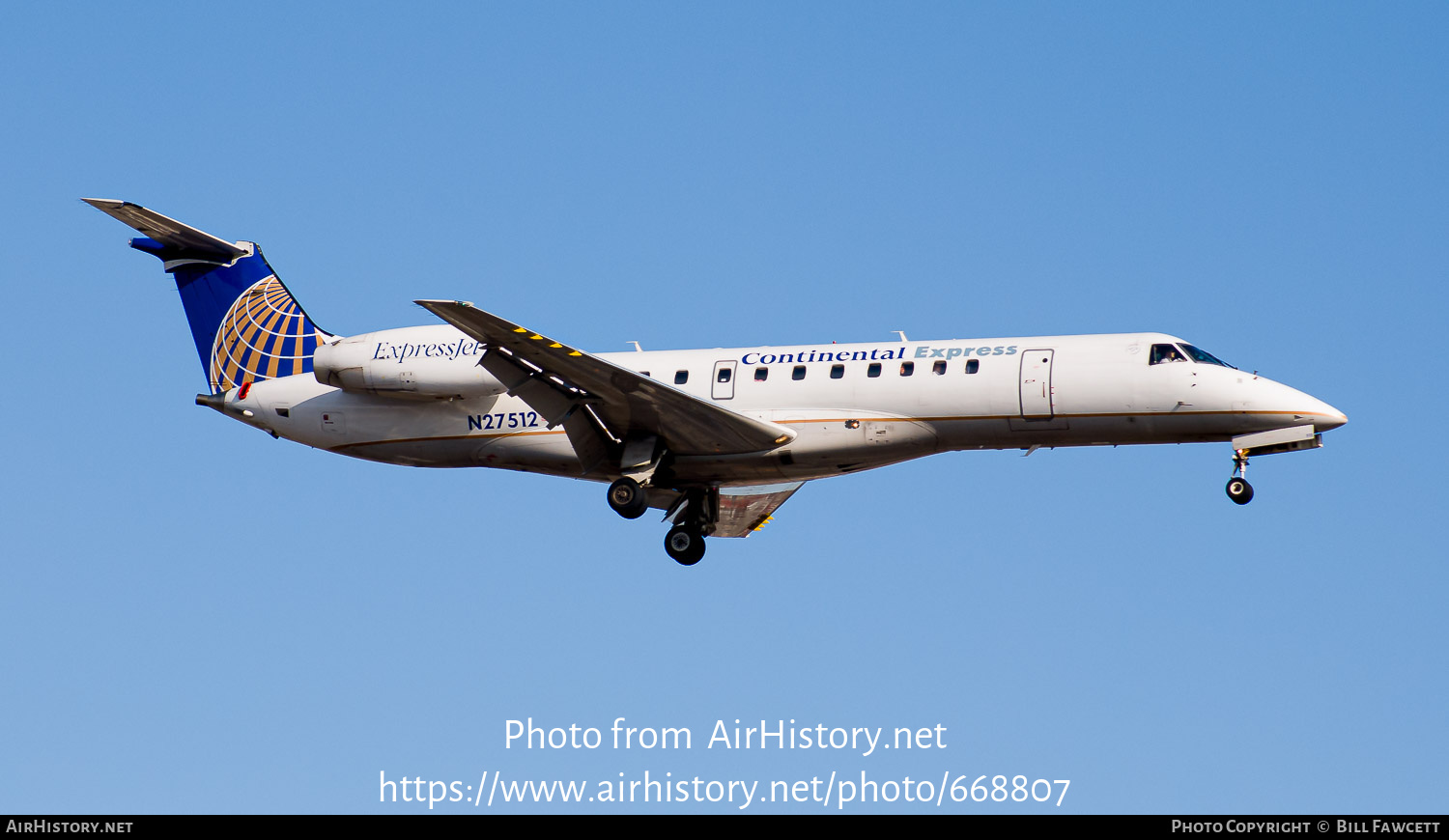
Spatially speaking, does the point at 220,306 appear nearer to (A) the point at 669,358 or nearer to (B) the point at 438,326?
(B) the point at 438,326

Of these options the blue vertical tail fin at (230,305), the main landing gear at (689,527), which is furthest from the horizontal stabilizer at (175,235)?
the main landing gear at (689,527)

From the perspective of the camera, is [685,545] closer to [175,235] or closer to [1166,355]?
[1166,355]

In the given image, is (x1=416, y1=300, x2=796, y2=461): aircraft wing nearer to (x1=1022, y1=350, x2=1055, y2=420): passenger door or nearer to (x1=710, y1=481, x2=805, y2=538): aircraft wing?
(x1=710, y1=481, x2=805, y2=538): aircraft wing

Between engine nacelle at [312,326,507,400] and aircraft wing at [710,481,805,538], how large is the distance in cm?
433

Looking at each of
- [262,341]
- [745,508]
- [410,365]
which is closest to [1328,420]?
[745,508]

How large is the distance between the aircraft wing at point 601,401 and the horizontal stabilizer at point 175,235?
23.7ft

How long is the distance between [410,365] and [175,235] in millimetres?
5689

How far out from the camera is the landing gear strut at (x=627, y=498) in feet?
84.4

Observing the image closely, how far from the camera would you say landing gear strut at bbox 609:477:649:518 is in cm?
2572

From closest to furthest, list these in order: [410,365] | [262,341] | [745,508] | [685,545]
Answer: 1. [410,365]
2. [685,545]
3. [745,508]
4. [262,341]

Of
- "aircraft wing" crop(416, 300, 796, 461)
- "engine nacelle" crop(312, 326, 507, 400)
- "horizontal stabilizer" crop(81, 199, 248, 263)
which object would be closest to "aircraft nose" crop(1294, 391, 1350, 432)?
"aircraft wing" crop(416, 300, 796, 461)

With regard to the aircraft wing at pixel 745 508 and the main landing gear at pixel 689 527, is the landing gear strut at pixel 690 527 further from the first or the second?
the aircraft wing at pixel 745 508

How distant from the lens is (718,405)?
25.8 meters
